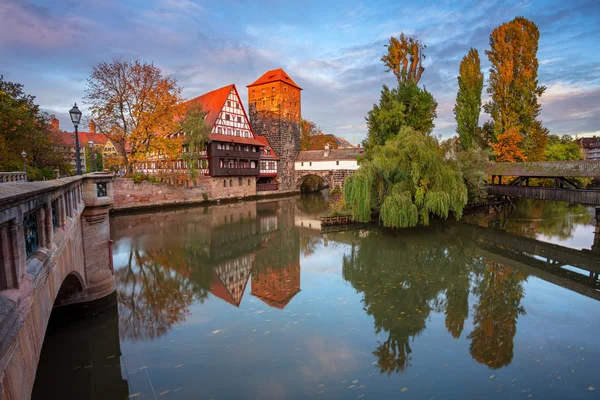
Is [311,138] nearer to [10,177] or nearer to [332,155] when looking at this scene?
[332,155]

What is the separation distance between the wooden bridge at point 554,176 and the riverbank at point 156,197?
23.7 metres

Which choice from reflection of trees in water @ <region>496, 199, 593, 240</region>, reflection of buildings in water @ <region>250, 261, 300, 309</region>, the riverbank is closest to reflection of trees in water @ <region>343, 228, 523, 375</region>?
reflection of buildings in water @ <region>250, 261, 300, 309</region>

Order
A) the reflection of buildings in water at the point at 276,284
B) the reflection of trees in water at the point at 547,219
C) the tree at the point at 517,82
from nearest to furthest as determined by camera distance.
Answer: the reflection of buildings in water at the point at 276,284 → the reflection of trees in water at the point at 547,219 → the tree at the point at 517,82

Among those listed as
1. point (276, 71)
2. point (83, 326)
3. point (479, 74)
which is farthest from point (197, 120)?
point (479, 74)

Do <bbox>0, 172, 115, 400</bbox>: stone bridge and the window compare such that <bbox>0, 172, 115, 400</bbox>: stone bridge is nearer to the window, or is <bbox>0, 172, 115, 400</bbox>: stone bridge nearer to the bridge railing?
the window

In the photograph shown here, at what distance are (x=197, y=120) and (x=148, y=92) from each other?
16.2ft

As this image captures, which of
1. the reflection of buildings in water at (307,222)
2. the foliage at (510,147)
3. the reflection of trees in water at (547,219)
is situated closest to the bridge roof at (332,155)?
the foliage at (510,147)

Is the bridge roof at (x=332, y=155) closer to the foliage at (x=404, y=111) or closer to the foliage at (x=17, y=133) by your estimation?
the foliage at (x=404, y=111)

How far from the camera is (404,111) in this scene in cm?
2384

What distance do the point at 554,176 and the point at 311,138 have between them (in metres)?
42.3

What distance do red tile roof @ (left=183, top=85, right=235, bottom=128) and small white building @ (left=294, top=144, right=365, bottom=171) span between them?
13464mm

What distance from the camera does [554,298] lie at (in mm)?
9391

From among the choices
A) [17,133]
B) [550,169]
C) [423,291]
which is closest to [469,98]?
[550,169]

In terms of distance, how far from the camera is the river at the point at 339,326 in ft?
18.7
